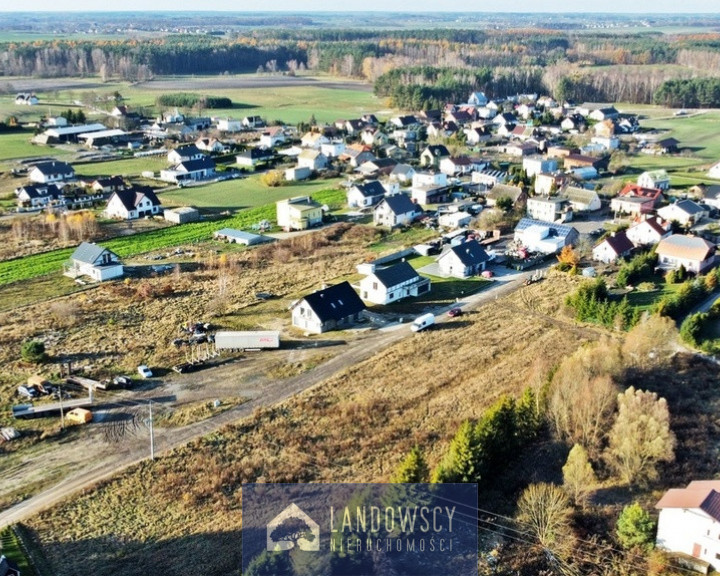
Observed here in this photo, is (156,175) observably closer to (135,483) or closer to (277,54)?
(135,483)

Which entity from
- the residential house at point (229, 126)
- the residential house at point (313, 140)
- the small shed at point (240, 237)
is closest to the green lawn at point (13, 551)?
the small shed at point (240, 237)

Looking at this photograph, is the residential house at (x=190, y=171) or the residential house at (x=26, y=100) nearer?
the residential house at (x=190, y=171)

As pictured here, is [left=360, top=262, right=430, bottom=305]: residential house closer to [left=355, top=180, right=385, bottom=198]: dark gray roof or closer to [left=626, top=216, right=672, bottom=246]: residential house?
[left=626, top=216, right=672, bottom=246]: residential house

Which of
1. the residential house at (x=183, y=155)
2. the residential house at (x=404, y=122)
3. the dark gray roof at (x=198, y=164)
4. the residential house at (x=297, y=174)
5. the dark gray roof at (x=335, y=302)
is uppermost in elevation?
the residential house at (x=404, y=122)

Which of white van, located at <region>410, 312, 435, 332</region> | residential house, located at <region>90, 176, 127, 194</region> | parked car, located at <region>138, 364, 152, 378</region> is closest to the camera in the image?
parked car, located at <region>138, 364, 152, 378</region>

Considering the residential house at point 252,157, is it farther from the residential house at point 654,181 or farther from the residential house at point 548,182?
the residential house at point 654,181

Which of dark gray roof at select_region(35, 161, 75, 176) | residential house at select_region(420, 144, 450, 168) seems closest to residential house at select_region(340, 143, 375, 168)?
residential house at select_region(420, 144, 450, 168)

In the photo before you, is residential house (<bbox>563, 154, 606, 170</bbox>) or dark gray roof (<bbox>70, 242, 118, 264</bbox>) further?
residential house (<bbox>563, 154, 606, 170</bbox>)

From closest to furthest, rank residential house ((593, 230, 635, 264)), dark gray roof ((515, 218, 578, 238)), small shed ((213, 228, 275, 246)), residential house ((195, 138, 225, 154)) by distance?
residential house ((593, 230, 635, 264)), dark gray roof ((515, 218, 578, 238)), small shed ((213, 228, 275, 246)), residential house ((195, 138, 225, 154))
